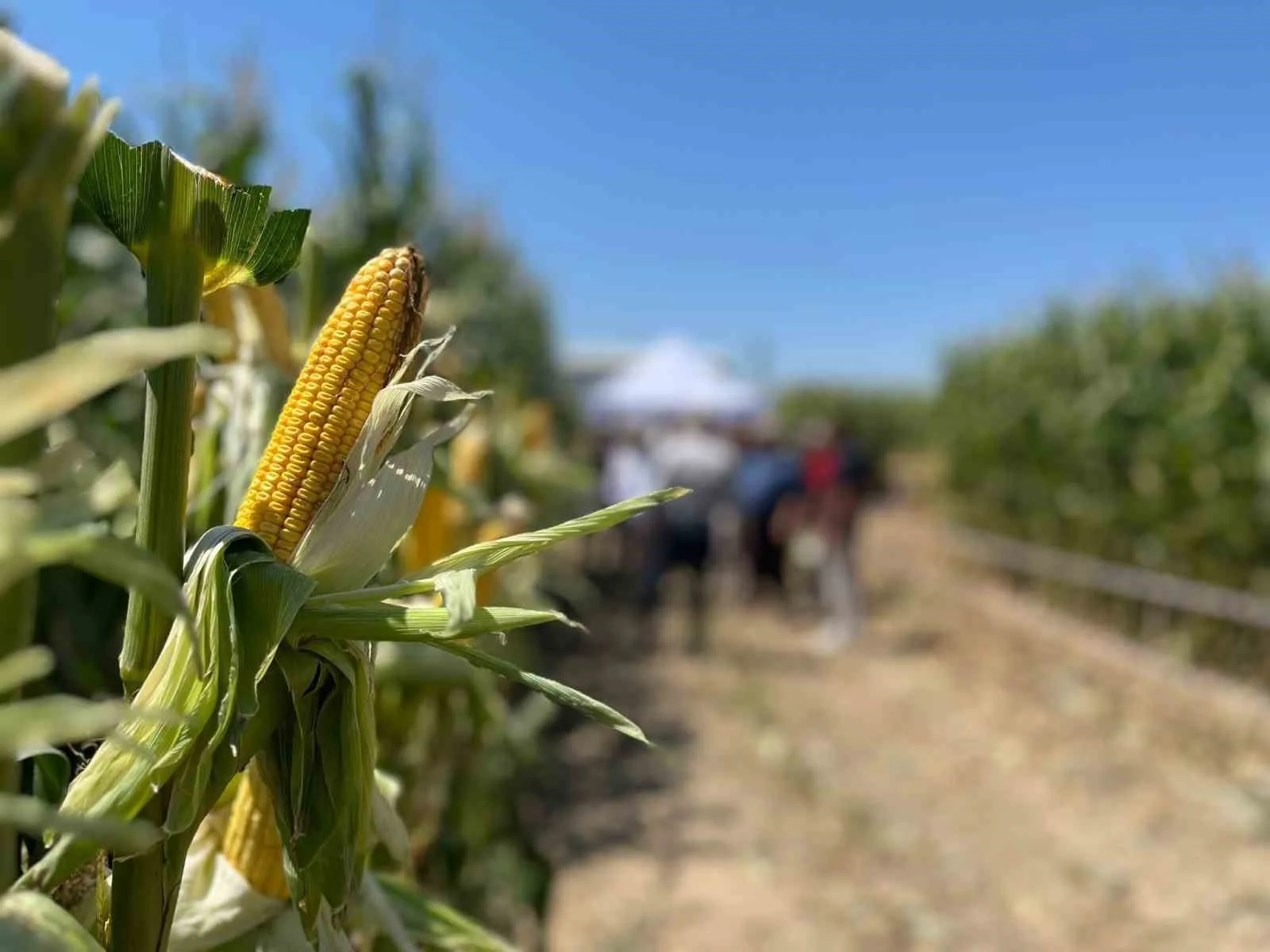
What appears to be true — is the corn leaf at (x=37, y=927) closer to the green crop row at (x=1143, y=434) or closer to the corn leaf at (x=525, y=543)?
the corn leaf at (x=525, y=543)

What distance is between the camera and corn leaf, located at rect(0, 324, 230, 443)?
13.0 inches

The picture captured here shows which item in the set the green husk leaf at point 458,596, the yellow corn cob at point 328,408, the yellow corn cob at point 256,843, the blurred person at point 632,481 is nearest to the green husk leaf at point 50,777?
the yellow corn cob at point 256,843

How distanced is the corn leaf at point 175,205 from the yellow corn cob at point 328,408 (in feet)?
0.25

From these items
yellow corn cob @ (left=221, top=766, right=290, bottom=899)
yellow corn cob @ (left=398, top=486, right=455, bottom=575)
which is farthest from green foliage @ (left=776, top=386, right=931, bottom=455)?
yellow corn cob @ (left=221, top=766, right=290, bottom=899)

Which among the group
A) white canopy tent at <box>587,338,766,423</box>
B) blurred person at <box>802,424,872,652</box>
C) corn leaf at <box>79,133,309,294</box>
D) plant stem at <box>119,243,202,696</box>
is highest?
white canopy tent at <box>587,338,766,423</box>

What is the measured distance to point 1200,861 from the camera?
3320 millimetres

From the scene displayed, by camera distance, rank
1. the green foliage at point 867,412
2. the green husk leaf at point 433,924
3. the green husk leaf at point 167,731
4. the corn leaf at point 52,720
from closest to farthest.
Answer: the corn leaf at point 52,720 → the green husk leaf at point 167,731 → the green husk leaf at point 433,924 → the green foliage at point 867,412

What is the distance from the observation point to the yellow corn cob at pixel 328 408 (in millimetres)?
623

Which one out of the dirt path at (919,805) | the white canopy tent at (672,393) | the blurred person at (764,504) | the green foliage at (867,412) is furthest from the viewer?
the green foliage at (867,412)

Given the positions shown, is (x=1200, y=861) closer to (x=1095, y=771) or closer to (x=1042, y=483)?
(x=1095, y=771)

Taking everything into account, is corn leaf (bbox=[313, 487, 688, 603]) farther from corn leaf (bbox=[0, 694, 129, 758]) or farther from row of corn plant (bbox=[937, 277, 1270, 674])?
row of corn plant (bbox=[937, 277, 1270, 674])

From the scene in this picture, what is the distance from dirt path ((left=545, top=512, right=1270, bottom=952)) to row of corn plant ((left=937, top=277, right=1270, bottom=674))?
0.70m

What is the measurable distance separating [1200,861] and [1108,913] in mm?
620

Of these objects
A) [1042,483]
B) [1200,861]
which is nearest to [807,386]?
[1042,483]
